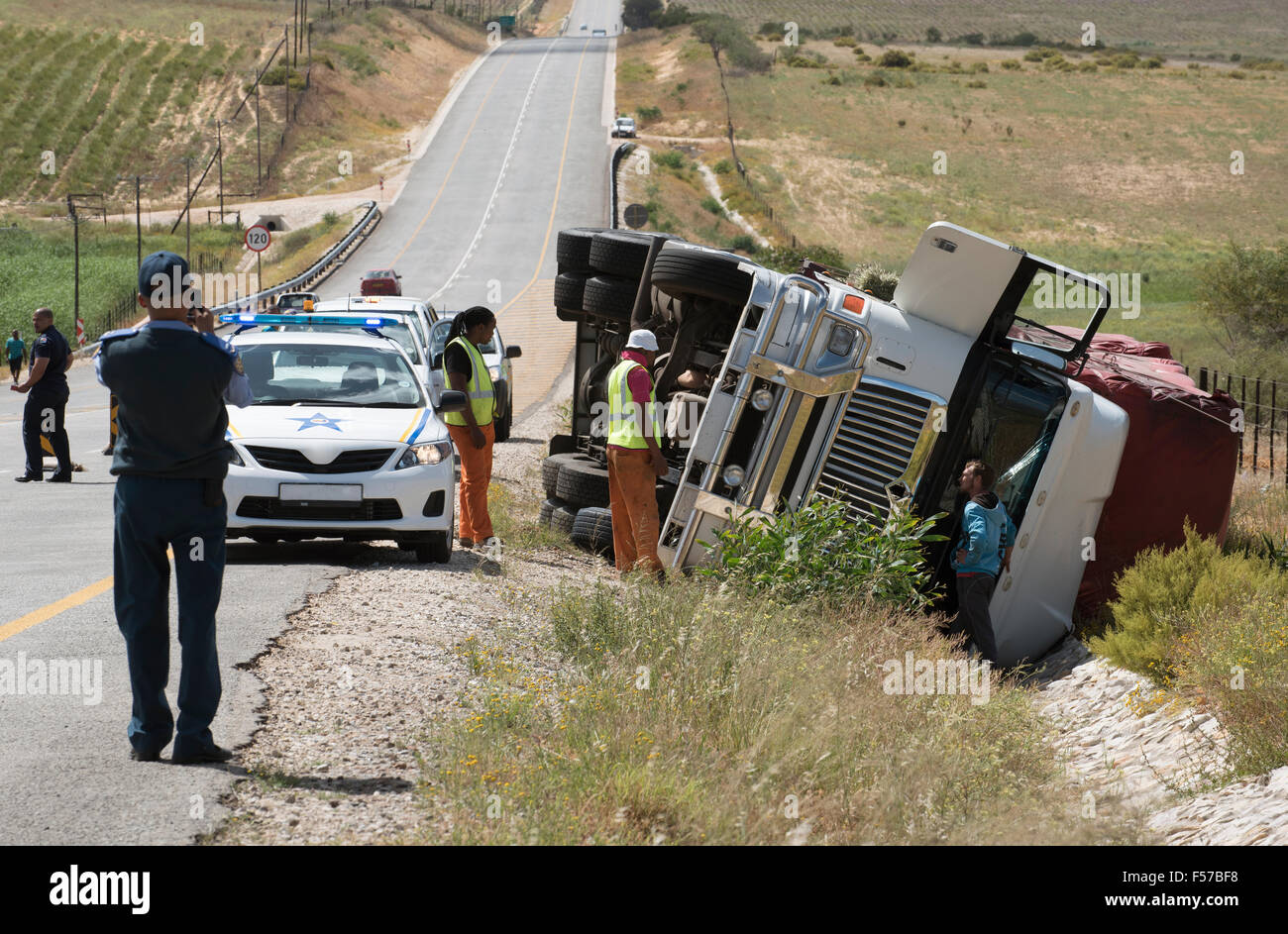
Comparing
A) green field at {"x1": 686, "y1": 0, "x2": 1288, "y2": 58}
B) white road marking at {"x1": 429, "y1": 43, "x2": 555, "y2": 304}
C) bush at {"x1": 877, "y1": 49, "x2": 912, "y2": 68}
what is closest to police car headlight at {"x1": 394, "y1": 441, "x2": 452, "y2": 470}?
white road marking at {"x1": 429, "y1": 43, "x2": 555, "y2": 304}

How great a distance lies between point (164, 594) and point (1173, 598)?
7302 mm

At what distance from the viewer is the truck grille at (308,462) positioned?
10.4m

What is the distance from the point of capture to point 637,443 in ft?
35.1

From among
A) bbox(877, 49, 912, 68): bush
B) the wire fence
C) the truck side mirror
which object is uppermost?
bbox(877, 49, 912, 68): bush

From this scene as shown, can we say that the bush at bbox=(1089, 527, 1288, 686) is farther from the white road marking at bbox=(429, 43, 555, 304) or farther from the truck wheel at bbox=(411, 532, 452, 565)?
the white road marking at bbox=(429, 43, 555, 304)

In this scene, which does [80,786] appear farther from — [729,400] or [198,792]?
[729,400]

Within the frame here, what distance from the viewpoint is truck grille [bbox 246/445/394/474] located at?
10395 millimetres

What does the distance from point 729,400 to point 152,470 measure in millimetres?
5638

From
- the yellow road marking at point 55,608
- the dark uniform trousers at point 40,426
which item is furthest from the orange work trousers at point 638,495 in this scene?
the dark uniform trousers at point 40,426

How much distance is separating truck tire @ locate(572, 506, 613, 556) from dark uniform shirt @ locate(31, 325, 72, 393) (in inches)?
269

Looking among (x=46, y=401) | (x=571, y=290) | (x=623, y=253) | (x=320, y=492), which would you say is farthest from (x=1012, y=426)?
(x=46, y=401)

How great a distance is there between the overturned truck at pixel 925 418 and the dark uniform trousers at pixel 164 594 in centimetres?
505

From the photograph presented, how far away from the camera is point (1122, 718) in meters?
9.18

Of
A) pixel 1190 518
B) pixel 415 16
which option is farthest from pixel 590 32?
pixel 1190 518
